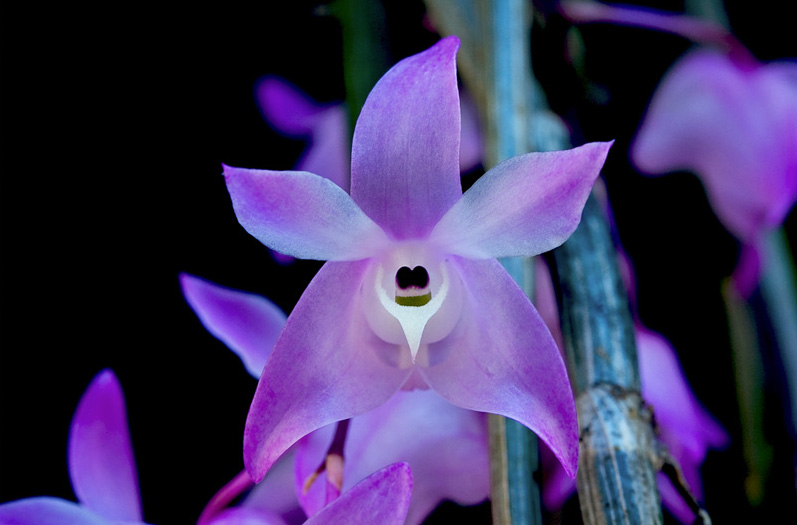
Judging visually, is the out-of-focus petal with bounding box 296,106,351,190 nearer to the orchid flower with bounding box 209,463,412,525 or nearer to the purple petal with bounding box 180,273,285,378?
the purple petal with bounding box 180,273,285,378

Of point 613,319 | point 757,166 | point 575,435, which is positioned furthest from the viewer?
point 757,166

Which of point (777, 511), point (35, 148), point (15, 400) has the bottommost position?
point (777, 511)

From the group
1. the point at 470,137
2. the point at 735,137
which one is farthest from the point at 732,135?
the point at 470,137

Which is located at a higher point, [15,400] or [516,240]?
[516,240]

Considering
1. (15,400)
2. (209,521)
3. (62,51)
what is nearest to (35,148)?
(62,51)

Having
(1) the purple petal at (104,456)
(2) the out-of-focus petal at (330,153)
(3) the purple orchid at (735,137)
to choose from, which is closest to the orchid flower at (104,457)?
(1) the purple petal at (104,456)

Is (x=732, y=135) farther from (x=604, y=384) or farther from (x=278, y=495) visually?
(x=278, y=495)

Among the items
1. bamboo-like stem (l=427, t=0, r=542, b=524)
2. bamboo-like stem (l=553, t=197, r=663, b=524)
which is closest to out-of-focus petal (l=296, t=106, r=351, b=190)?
bamboo-like stem (l=427, t=0, r=542, b=524)

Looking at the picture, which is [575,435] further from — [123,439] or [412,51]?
[412,51]

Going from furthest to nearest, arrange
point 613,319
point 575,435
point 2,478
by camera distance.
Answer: point 2,478, point 613,319, point 575,435
